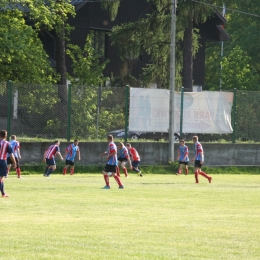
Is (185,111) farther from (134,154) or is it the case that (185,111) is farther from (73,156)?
→ (73,156)

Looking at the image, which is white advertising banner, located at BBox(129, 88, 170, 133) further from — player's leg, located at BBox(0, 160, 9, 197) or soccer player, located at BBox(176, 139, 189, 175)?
player's leg, located at BBox(0, 160, 9, 197)

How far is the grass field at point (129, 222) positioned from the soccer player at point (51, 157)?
16.6 feet

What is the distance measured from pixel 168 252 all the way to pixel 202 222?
14.2 ft

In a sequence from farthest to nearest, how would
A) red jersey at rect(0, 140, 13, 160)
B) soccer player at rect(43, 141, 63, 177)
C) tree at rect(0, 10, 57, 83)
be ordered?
1. tree at rect(0, 10, 57, 83)
2. soccer player at rect(43, 141, 63, 177)
3. red jersey at rect(0, 140, 13, 160)

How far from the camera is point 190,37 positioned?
4478 centimetres

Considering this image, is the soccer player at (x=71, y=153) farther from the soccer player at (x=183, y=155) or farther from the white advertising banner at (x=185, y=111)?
the soccer player at (x=183, y=155)

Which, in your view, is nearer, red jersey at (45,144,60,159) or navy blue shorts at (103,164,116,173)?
navy blue shorts at (103,164,116,173)

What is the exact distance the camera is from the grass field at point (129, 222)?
1156cm

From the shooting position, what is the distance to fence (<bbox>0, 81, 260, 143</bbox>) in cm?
3325

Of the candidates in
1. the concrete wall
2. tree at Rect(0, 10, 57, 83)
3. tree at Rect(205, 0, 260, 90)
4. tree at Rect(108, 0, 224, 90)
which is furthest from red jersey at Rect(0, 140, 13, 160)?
tree at Rect(205, 0, 260, 90)

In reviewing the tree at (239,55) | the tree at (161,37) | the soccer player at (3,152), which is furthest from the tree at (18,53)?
the tree at (239,55)

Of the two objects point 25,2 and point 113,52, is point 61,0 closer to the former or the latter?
point 25,2

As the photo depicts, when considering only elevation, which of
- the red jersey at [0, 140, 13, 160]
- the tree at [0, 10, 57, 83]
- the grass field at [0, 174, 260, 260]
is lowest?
the grass field at [0, 174, 260, 260]

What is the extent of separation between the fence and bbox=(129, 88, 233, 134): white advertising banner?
1.49 feet
